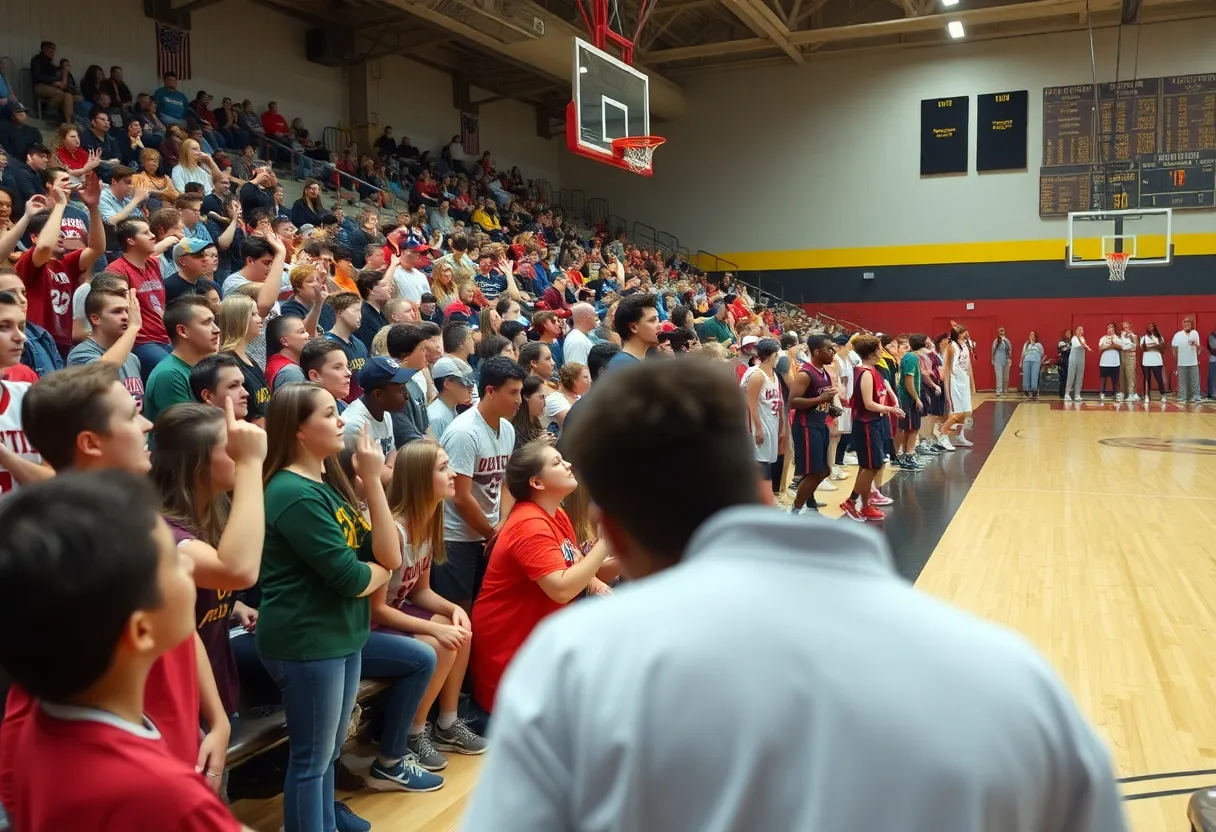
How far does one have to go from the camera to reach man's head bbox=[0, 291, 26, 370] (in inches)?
129

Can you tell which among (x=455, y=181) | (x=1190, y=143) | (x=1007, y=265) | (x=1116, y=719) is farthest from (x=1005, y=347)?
(x=1116, y=719)

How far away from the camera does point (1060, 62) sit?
67.9 ft

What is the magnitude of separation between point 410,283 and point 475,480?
169 inches

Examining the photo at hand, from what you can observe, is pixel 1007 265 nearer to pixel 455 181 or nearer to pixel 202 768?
pixel 455 181

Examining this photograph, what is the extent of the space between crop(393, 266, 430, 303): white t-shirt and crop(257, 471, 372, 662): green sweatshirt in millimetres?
5490

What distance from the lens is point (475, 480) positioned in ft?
14.8

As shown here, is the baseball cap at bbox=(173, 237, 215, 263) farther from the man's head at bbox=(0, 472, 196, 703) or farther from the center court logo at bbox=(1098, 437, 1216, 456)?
the center court logo at bbox=(1098, 437, 1216, 456)

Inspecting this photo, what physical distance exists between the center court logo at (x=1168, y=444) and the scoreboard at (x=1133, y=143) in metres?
8.57

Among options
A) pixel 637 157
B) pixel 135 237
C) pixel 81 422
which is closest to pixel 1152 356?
pixel 637 157

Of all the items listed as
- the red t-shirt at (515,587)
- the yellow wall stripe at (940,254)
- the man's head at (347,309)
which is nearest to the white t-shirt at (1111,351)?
the yellow wall stripe at (940,254)

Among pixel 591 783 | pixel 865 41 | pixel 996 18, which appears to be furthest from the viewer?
pixel 865 41

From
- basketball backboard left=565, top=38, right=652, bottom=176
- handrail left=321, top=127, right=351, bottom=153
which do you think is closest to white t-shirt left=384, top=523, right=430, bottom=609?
basketball backboard left=565, top=38, right=652, bottom=176

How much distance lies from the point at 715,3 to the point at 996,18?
579 centimetres

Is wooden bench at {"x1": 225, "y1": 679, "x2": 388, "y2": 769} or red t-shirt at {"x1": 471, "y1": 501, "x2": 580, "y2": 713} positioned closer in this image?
wooden bench at {"x1": 225, "y1": 679, "x2": 388, "y2": 769}
